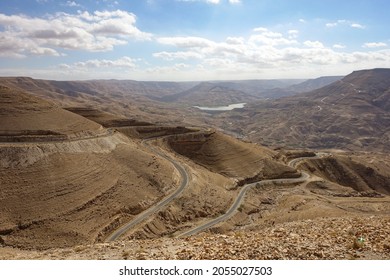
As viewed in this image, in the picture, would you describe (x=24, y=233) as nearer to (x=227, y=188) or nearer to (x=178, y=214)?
(x=178, y=214)

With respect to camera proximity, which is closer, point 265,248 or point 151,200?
point 265,248

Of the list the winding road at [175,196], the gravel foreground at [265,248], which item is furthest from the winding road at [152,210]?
the gravel foreground at [265,248]

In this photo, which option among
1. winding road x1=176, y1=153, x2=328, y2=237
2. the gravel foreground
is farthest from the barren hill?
the gravel foreground

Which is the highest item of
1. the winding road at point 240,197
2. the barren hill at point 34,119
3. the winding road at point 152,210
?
the barren hill at point 34,119

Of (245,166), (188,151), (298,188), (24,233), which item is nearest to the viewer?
(24,233)

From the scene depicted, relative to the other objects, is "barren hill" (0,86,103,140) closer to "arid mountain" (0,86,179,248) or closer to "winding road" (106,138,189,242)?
"arid mountain" (0,86,179,248)

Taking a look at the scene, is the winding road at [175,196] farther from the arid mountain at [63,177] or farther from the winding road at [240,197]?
the arid mountain at [63,177]

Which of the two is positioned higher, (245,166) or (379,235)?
(379,235)

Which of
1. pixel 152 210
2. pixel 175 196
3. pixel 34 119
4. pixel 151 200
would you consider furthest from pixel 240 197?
pixel 34 119

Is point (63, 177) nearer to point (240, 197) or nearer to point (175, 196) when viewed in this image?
point (175, 196)

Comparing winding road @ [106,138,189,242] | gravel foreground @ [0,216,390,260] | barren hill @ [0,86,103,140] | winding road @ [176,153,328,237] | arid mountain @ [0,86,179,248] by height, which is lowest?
winding road @ [176,153,328,237]
